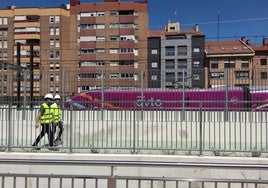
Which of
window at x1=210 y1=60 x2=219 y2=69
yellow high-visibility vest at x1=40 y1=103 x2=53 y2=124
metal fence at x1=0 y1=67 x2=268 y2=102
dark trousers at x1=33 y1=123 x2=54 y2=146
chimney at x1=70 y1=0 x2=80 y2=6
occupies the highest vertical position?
chimney at x1=70 y1=0 x2=80 y2=6

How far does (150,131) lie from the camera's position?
11898mm

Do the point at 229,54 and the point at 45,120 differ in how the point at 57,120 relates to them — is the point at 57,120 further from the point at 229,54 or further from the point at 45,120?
the point at 229,54

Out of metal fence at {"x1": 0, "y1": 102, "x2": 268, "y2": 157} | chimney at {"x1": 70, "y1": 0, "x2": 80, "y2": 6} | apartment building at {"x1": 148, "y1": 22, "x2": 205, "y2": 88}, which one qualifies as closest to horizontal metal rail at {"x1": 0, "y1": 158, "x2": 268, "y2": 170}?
metal fence at {"x1": 0, "y1": 102, "x2": 268, "y2": 157}

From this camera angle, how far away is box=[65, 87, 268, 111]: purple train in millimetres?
12102

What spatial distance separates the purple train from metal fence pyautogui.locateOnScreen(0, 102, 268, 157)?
240 millimetres

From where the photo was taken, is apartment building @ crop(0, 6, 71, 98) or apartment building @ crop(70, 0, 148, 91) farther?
apartment building @ crop(0, 6, 71, 98)

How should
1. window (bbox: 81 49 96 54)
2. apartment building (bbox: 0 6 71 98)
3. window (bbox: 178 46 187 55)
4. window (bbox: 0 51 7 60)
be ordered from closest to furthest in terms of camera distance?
window (bbox: 81 49 96 54) < apartment building (bbox: 0 6 71 98) < window (bbox: 0 51 7 60) < window (bbox: 178 46 187 55)

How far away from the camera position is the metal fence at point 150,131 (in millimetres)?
11289

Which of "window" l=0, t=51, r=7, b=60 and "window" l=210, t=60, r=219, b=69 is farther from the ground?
"window" l=0, t=51, r=7, b=60

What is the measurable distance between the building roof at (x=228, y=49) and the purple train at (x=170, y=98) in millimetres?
73013

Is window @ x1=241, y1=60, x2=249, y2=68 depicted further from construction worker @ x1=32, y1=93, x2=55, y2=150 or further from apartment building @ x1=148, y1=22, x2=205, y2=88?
construction worker @ x1=32, y1=93, x2=55, y2=150

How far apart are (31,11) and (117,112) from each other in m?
88.8

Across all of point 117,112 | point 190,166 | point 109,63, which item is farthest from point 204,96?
point 109,63

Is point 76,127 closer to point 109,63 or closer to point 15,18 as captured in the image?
point 109,63
